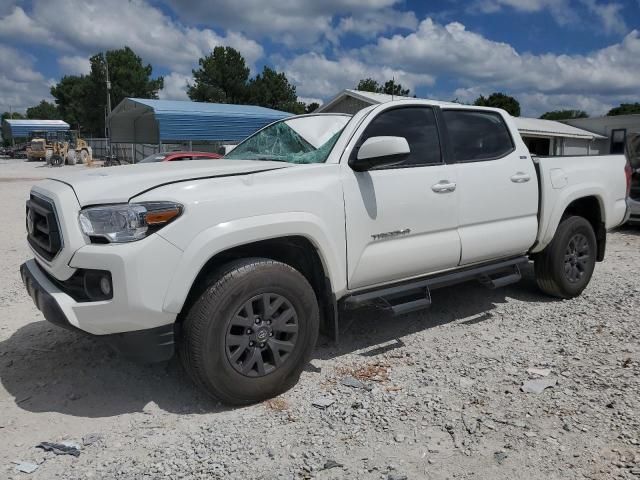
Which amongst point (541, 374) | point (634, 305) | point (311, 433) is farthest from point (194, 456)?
point (634, 305)

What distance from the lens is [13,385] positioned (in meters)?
3.46

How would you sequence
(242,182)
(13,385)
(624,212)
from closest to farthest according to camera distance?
(242,182) < (13,385) < (624,212)

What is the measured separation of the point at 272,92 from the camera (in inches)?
2389

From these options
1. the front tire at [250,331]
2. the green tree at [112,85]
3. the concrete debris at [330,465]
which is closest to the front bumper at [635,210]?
the front tire at [250,331]

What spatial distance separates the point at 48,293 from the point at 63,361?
1.12 metres

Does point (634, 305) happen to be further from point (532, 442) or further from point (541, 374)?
point (532, 442)

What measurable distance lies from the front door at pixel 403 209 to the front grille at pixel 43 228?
175cm

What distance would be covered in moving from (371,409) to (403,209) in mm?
1388

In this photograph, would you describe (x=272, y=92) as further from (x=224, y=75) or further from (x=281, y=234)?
(x=281, y=234)

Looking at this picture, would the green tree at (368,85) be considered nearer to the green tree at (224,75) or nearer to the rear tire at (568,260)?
the green tree at (224,75)

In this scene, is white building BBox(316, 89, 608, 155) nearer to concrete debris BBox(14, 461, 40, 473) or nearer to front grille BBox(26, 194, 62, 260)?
front grille BBox(26, 194, 62, 260)

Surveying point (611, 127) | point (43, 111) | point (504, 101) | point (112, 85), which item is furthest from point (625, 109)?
point (43, 111)

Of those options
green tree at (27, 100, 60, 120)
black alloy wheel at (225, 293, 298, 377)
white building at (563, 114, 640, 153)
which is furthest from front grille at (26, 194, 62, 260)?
green tree at (27, 100, 60, 120)

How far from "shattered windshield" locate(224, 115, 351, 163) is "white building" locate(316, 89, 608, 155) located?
1869cm
